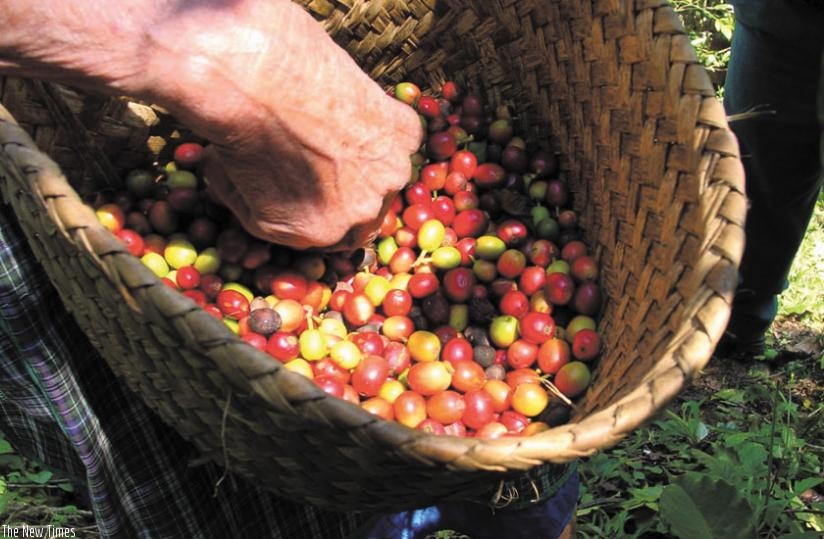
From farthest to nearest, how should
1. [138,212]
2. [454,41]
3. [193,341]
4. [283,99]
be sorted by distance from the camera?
[454,41] → [138,212] → [283,99] → [193,341]

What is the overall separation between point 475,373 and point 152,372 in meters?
0.81

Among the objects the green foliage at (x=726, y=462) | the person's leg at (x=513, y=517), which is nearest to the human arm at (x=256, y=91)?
the person's leg at (x=513, y=517)

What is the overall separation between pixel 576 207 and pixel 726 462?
954 millimetres

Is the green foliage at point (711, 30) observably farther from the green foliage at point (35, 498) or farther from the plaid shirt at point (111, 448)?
the green foliage at point (35, 498)

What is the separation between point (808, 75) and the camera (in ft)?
8.29

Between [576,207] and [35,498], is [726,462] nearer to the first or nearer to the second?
[576,207]

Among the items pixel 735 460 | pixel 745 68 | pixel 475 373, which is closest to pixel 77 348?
pixel 475 373

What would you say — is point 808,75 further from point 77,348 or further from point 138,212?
point 77,348

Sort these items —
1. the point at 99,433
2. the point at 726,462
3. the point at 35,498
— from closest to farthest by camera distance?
the point at 99,433 < the point at 726,462 < the point at 35,498

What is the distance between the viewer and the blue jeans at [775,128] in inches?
97.7

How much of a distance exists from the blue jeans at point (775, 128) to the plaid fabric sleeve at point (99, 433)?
1554mm

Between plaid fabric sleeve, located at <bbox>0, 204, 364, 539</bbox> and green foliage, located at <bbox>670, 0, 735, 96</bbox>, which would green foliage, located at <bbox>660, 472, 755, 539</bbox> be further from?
green foliage, located at <bbox>670, 0, 735, 96</bbox>

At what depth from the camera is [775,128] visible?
265 centimetres

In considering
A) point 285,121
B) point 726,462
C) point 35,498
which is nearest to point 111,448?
point 285,121
